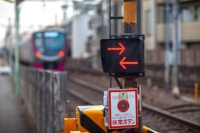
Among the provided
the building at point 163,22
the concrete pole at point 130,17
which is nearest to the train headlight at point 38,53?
the building at point 163,22

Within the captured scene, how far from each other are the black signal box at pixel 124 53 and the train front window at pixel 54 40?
21592 mm

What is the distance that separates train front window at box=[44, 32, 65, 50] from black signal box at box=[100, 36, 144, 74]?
21.6 meters

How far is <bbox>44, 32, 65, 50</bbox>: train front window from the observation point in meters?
26.9

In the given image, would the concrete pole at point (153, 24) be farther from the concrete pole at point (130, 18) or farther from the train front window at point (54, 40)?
the concrete pole at point (130, 18)

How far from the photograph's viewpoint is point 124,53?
5.48 m

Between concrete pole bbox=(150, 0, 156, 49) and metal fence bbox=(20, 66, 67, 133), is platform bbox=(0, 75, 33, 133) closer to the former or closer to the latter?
metal fence bbox=(20, 66, 67, 133)

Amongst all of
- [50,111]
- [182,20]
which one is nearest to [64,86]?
[50,111]

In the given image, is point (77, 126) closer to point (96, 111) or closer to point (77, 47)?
point (96, 111)

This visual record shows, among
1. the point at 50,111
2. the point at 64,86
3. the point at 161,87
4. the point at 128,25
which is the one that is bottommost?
the point at 161,87

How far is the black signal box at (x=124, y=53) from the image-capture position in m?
5.47

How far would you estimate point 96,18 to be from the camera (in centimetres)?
5631

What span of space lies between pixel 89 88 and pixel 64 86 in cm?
1633

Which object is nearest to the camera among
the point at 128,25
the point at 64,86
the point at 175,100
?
the point at 128,25

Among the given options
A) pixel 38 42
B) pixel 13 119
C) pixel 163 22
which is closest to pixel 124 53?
pixel 13 119
